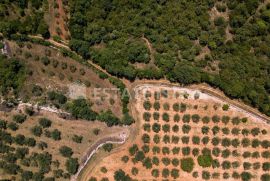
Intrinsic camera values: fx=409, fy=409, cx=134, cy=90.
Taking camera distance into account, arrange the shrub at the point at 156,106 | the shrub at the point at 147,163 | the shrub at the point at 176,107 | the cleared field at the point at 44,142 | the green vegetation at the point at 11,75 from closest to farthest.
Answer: the green vegetation at the point at 11,75, the cleared field at the point at 44,142, the shrub at the point at 147,163, the shrub at the point at 156,106, the shrub at the point at 176,107

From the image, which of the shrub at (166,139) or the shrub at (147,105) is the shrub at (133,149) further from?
the shrub at (147,105)

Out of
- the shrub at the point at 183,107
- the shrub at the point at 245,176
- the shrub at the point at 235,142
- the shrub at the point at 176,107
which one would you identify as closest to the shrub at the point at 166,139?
the shrub at the point at 176,107

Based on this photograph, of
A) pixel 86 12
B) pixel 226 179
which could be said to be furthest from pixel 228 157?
pixel 86 12

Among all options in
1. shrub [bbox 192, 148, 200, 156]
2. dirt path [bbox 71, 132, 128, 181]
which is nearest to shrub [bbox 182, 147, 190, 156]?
shrub [bbox 192, 148, 200, 156]

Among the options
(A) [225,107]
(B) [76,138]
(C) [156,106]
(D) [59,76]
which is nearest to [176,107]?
(C) [156,106]

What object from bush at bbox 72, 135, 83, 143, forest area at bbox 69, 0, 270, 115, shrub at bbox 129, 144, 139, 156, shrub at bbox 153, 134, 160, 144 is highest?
forest area at bbox 69, 0, 270, 115

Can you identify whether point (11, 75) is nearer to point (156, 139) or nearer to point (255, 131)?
point (156, 139)

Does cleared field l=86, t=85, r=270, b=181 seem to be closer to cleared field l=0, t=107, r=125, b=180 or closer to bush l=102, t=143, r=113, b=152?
bush l=102, t=143, r=113, b=152
